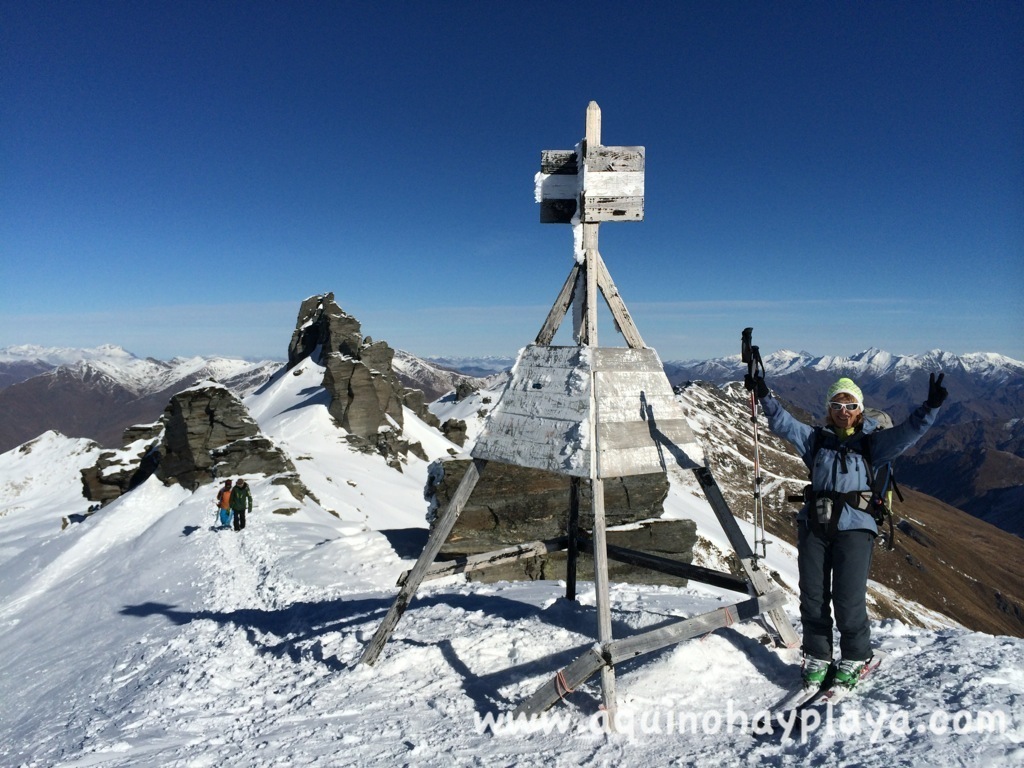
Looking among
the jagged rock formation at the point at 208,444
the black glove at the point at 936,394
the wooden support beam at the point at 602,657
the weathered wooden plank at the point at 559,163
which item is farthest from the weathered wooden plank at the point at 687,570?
the jagged rock formation at the point at 208,444

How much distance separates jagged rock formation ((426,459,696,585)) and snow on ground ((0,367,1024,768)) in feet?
9.29

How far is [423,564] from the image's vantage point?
6.73 m

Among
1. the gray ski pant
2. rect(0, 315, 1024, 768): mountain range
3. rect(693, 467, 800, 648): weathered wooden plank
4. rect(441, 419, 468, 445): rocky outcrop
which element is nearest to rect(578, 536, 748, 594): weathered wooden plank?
rect(693, 467, 800, 648): weathered wooden plank

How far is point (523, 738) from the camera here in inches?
198

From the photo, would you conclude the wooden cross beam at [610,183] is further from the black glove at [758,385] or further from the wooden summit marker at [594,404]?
the black glove at [758,385]

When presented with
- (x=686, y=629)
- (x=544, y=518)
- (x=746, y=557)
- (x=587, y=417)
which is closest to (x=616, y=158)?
(x=587, y=417)

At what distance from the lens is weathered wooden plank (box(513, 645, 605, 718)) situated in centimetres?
513

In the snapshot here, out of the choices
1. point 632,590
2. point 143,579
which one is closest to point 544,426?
point 632,590

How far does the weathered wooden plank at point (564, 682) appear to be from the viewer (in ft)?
16.8

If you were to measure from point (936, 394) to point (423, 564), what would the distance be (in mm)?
5564

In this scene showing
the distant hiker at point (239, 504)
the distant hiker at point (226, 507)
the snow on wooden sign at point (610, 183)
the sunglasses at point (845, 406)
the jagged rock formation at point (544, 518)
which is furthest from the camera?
the distant hiker at point (226, 507)

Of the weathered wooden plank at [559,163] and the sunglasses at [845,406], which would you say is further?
the weathered wooden plank at [559,163]

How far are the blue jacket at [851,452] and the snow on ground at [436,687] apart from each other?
5.10 ft

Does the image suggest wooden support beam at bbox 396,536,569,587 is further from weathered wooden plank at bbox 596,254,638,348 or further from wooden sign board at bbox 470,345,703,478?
weathered wooden plank at bbox 596,254,638,348
